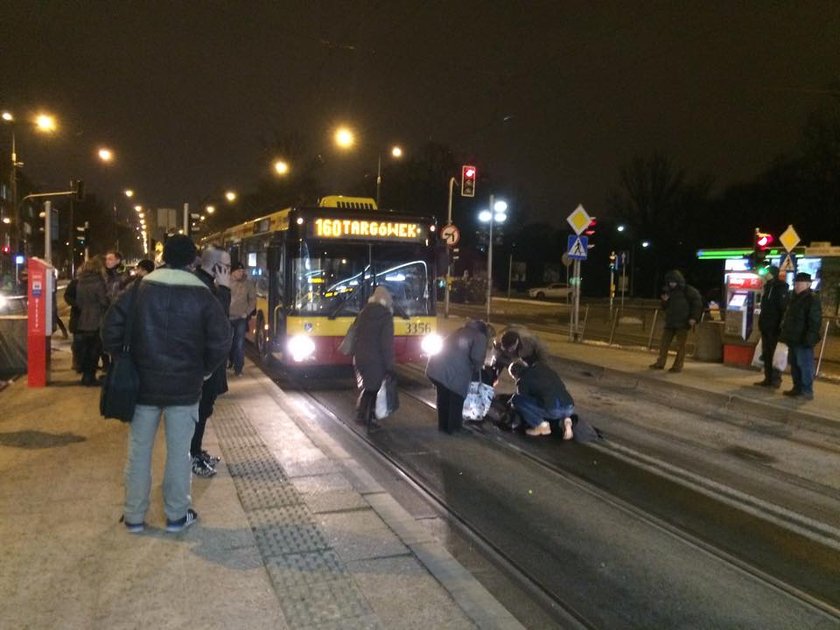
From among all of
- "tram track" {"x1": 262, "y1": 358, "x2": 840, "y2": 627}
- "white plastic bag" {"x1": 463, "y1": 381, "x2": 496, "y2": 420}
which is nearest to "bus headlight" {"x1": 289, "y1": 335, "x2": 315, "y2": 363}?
"tram track" {"x1": 262, "y1": 358, "x2": 840, "y2": 627}

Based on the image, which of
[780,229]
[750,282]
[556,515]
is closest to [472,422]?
[556,515]

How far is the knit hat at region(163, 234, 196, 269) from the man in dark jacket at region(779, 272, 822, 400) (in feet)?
29.5

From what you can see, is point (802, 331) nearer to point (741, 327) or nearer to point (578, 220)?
point (741, 327)

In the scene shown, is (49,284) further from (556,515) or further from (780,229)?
(780,229)

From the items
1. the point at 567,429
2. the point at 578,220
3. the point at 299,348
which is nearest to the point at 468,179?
the point at 578,220

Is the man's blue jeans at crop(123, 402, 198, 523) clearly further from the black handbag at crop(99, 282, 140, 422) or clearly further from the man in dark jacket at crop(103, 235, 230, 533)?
the black handbag at crop(99, 282, 140, 422)

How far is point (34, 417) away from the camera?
847cm

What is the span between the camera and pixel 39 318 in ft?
33.8

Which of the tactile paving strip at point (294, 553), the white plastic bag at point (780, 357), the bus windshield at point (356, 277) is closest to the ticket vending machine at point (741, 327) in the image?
the white plastic bag at point (780, 357)

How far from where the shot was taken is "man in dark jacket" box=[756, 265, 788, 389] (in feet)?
38.8

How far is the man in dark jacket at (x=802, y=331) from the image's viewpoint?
10695 mm

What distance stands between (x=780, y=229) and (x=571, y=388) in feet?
152

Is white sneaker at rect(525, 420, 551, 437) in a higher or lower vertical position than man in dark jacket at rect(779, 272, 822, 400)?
lower

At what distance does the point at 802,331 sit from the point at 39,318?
415 inches
